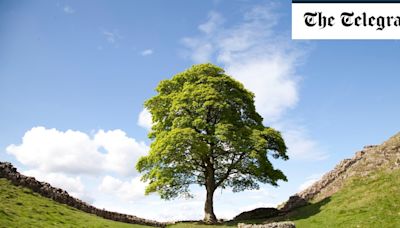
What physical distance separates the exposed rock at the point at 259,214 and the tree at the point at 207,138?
2.72 m

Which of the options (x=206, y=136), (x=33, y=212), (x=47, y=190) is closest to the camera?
(x=33, y=212)

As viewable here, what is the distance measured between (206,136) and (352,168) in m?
16.2

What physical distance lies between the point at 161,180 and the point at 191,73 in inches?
513

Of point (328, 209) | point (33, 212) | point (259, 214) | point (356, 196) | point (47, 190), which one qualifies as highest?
point (356, 196)

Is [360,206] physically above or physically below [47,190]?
below

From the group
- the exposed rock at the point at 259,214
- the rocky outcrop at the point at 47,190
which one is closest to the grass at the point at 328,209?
the rocky outcrop at the point at 47,190

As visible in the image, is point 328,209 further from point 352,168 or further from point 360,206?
point 352,168

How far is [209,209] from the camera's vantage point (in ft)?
155

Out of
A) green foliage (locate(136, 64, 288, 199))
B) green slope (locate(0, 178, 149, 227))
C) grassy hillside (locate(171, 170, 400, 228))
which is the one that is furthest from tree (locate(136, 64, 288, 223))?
green slope (locate(0, 178, 149, 227))

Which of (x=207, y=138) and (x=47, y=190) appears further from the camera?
(x=207, y=138)

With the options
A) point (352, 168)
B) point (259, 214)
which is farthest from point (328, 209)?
point (259, 214)

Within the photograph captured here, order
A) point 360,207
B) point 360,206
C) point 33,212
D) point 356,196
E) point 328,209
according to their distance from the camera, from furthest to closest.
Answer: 1. point 328,209
2. point 356,196
3. point 360,206
4. point 360,207
5. point 33,212

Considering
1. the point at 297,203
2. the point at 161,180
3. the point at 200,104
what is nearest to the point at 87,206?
the point at 161,180

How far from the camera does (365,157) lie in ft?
151
